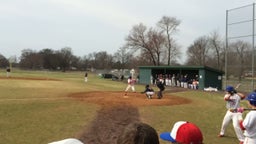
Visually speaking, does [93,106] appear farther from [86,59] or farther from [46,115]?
[86,59]

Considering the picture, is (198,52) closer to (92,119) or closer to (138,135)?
(92,119)

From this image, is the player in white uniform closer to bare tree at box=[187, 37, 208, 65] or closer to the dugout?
the dugout

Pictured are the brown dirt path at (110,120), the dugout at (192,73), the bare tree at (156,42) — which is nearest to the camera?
the brown dirt path at (110,120)

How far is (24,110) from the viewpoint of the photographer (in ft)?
53.4

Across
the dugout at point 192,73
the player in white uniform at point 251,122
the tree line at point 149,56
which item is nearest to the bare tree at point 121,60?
the tree line at point 149,56

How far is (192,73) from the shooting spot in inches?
1806

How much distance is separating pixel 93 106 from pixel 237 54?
56.5 ft

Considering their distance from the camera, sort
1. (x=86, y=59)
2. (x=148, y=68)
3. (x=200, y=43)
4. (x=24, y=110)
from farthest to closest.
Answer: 1. (x=86, y=59)
2. (x=200, y=43)
3. (x=148, y=68)
4. (x=24, y=110)

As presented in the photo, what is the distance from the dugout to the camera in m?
39.2

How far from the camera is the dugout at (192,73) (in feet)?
129

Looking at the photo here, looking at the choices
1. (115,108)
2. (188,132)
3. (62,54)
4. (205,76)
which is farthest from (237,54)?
(62,54)

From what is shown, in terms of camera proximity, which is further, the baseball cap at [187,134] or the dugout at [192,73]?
the dugout at [192,73]

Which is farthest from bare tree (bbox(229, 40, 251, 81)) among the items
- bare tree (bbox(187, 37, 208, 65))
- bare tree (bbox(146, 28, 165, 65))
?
bare tree (bbox(187, 37, 208, 65))

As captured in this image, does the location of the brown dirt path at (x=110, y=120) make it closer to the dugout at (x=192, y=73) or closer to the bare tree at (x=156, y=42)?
the dugout at (x=192, y=73)
